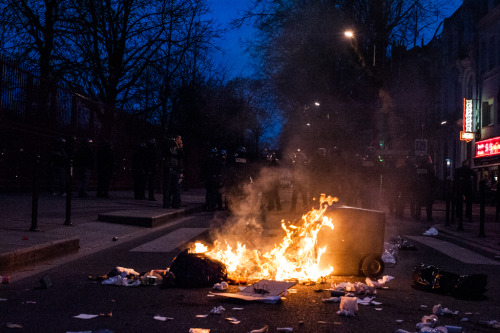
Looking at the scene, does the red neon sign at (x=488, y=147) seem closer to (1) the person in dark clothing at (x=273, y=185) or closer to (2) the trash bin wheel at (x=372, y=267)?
(1) the person in dark clothing at (x=273, y=185)

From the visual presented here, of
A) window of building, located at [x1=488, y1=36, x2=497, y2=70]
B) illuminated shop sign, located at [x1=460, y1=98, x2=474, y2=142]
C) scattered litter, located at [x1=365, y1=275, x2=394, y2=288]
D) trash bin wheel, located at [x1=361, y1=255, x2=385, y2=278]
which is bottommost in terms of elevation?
scattered litter, located at [x1=365, y1=275, x2=394, y2=288]

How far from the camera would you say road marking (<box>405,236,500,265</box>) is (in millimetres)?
8310

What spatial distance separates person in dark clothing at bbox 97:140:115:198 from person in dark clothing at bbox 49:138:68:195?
1217 millimetres

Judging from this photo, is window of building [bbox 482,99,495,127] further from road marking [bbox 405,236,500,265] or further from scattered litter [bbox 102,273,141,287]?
scattered litter [bbox 102,273,141,287]

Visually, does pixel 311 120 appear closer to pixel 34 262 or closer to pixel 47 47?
pixel 47 47

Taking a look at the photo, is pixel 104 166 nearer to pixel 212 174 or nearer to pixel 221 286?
pixel 212 174

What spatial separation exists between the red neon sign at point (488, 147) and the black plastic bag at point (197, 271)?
26.7 metres

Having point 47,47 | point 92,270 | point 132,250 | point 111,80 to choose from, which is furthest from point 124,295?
point 111,80

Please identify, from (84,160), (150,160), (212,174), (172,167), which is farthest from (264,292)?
(150,160)

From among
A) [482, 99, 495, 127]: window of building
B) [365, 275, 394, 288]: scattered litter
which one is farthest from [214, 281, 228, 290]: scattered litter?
[482, 99, 495, 127]: window of building

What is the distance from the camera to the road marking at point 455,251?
831cm

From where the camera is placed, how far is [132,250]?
8695mm

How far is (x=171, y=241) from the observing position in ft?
32.5

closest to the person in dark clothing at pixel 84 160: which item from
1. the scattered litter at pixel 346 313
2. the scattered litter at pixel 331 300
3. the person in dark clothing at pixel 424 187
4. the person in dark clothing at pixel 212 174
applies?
the person in dark clothing at pixel 212 174
